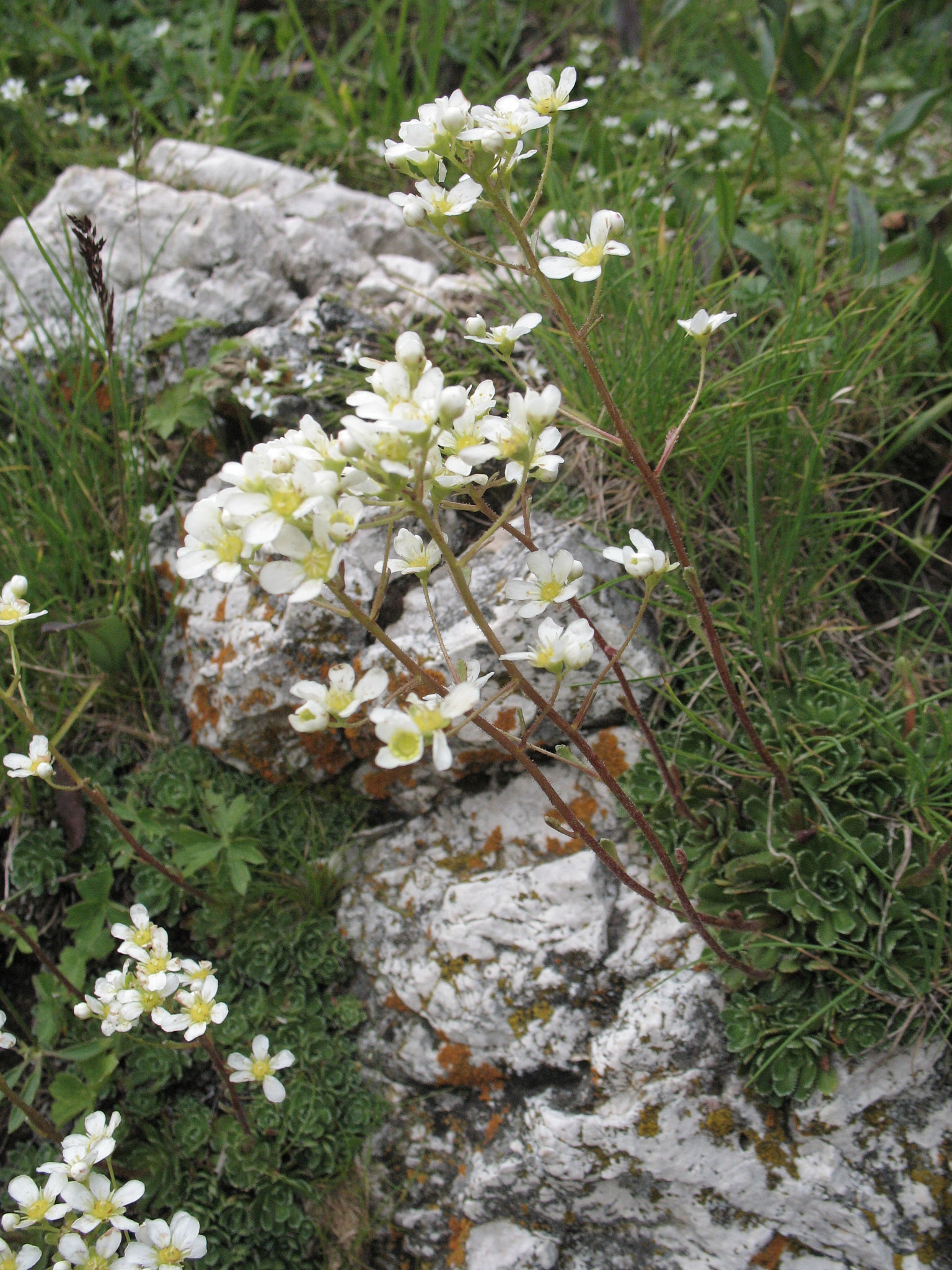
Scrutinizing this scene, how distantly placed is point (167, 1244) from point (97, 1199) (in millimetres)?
164

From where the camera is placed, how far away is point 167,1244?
1.65m

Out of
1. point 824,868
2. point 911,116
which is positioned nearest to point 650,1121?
point 824,868

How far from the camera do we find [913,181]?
3.26m

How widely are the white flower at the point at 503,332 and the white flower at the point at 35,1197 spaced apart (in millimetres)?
1753

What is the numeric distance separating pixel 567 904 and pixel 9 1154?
1462mm

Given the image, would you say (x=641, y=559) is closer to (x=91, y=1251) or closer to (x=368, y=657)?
(x=368, y=657)

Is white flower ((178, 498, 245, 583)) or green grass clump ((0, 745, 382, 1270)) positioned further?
green grass clump ((0, 745, 382, 1270))

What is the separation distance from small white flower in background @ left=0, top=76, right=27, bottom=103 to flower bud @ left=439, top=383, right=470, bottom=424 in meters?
3.50

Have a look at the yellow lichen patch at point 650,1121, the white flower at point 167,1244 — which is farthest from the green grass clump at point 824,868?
the white flower at point 167,1244

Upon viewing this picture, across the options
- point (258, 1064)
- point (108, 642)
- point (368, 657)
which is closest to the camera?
point (258, 1064)

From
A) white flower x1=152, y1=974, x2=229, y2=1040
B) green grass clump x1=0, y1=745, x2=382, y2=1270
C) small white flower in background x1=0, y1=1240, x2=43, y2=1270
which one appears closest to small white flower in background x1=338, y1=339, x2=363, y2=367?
green grass clump x1=0, y1=745, x2=382, y2=1270

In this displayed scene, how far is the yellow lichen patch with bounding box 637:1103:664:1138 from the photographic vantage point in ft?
6.19

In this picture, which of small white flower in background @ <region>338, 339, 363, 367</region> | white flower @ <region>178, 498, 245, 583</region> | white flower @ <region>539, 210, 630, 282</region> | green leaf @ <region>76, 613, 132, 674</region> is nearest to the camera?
white flower @ <region>178, 498, 245, 583</region>

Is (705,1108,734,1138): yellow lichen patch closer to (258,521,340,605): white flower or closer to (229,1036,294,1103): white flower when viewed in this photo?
(229,1036,294,1103): white flower
